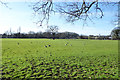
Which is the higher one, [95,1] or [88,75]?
[95,1]

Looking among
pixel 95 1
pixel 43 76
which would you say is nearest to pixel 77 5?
pixel 95 1

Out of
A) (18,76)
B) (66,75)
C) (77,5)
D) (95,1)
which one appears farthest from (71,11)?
(18,76)

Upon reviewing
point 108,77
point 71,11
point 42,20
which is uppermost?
point 71,11

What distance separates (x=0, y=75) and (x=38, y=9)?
2.61 metres

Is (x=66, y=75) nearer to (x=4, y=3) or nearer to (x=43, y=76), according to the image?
(x=43, y=76)

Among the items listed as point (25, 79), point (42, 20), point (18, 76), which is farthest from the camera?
point (42, 20)

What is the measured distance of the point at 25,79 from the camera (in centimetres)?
314

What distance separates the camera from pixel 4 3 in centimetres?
428

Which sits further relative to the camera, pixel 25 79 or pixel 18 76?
pixel 18 76

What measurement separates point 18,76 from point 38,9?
7.95ft

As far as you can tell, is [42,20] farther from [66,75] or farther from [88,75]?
[88,75]

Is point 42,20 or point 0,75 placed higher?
point 42,20

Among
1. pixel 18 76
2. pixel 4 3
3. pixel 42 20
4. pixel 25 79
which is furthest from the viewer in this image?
pixel 4 3

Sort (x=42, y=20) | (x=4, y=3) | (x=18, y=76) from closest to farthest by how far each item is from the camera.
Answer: (x=18, y=76) → (x=42, y=20) → (x=4, y=3)
